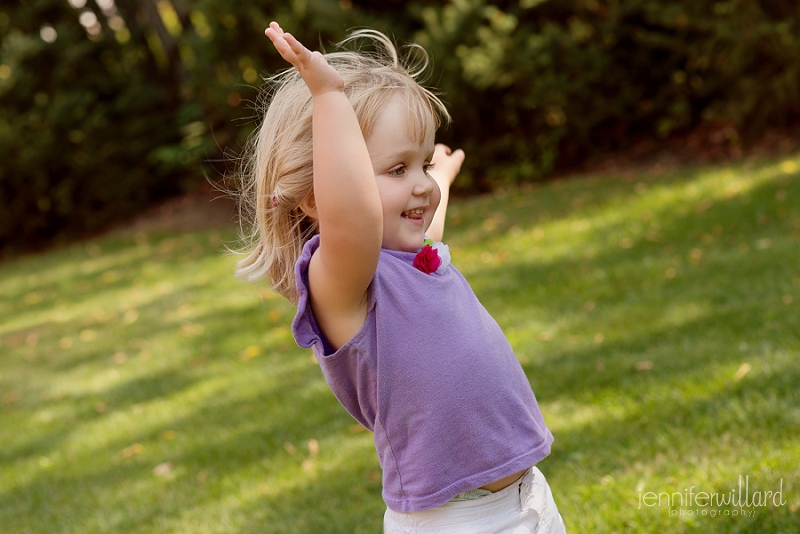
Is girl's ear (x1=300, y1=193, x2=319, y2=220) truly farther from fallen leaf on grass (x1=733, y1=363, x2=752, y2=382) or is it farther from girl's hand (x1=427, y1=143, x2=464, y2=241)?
fallen leaf on grass (x1=733, y1=363, x2=752, y2=382)

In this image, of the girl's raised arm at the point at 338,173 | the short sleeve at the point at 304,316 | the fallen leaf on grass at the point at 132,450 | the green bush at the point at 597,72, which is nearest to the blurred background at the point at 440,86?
the green bush at the point at 597,72

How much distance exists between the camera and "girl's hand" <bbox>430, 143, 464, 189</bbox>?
2.45 metres

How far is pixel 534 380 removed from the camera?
4.17 metres

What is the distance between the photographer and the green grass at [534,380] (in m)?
3.17

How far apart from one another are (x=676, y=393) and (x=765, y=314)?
1.00 meters

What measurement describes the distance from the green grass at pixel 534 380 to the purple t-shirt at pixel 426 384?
3.72ft

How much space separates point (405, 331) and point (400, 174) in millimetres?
320

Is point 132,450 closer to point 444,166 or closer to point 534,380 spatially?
point 534,380

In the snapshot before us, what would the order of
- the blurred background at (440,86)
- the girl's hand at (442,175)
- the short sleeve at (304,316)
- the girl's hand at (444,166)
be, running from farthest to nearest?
the blurred background at (440,86) < the girl's hand at (444,166) < the girl's hand at (442,175) < the short sleeve at (304,316)

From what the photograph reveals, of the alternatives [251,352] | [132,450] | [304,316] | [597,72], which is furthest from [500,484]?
[597,72]

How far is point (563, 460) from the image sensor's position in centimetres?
329

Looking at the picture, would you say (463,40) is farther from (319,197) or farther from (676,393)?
(319,197)

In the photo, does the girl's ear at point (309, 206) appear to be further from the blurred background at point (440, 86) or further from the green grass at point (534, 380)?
the blurred background at point (440, 86)

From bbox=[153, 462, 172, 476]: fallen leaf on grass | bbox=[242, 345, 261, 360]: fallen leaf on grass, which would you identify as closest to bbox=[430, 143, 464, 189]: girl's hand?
bbox=[153, 462, 172, 476]: fallen leaf on grass
